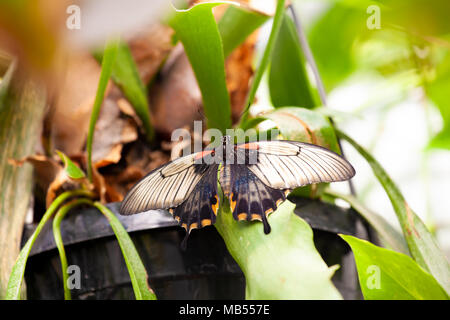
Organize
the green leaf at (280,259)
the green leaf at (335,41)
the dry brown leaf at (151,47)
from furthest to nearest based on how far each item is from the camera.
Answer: the green leaf at (335,41)
the dry brown leaf at (151,47)
the green leaf at (280,259)

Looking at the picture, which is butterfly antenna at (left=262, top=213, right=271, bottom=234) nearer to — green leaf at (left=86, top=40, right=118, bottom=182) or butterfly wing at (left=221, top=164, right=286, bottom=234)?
butterfly wing at (left=221, top=164, right=286, bottom=234)

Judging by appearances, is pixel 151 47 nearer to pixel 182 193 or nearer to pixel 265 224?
pixel 182 193

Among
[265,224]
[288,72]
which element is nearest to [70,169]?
[265,224]

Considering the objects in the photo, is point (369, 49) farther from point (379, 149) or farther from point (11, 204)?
point (11, 204)

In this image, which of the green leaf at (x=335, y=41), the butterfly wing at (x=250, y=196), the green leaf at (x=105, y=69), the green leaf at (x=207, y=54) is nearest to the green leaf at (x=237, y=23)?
the green leaf at (x=207, y=54)

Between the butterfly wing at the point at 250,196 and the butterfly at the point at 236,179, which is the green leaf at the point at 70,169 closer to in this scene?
the butterfly at the point at 236,179
